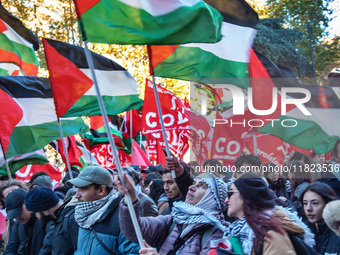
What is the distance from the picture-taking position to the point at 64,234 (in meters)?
5.23

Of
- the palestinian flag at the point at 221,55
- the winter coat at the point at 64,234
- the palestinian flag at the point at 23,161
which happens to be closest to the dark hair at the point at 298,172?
the palestinian flag at the point at 221,55

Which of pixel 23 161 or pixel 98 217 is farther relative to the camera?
pixel 23 161

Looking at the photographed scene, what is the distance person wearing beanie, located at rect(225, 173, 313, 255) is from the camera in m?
3.35

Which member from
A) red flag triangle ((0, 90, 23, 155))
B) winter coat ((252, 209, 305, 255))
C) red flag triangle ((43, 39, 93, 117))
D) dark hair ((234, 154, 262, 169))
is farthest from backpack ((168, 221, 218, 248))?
red flag triangle ((0, 90, 23, 155))

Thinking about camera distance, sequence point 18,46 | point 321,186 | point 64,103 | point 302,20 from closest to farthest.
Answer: point 321,186
point 64,103
point 18,46
point 302,20

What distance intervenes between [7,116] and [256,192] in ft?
19.1

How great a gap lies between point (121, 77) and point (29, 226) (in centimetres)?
312

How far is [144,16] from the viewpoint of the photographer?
4531mm

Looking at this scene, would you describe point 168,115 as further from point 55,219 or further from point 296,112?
point 55,219

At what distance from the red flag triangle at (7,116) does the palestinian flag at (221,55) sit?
12.0ft

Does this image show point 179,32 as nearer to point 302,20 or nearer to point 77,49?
point 77,49

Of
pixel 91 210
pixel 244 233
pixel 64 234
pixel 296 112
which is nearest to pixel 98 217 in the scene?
pixel 91 210

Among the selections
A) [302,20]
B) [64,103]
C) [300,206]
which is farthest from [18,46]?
[302,20]

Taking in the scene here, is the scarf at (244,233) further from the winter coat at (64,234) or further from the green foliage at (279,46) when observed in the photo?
the green foliage at (279,46)
